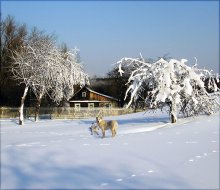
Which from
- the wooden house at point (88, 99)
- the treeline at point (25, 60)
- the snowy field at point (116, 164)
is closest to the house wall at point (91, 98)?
the wooden house at point (88, 99)

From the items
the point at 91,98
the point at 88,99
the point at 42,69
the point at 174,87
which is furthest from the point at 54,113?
the point at 174,87

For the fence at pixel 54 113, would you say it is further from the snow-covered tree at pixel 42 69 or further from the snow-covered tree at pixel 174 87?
the snow-covered tree at pixel 174 87

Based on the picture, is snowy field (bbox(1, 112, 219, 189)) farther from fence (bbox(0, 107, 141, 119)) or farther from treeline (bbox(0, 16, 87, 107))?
fence (bbox(0, 107, 141, 119))

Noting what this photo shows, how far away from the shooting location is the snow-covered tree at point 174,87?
2662 cm

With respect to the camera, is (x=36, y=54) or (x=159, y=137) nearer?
(x=159, y=137)

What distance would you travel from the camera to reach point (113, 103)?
261 ft

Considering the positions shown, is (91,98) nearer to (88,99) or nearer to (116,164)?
(88,99)

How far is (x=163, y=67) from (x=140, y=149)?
13.0 meters

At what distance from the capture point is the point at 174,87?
26.8m

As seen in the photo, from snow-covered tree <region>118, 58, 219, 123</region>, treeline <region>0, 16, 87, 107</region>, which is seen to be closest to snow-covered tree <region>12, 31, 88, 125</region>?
treeline <region>0, 16, 87, 107</region>

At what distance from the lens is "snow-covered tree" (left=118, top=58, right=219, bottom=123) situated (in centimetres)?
2662

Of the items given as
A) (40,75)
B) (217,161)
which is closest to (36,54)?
(40,75)

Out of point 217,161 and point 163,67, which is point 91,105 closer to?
point 163,67

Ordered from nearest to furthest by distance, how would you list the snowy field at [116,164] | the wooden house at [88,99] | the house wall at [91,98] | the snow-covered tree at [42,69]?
the snowy field at [116,164] < the snow-covered tree at [42,69] < the wooden house at [88,99] < the house wall at [91,98]
